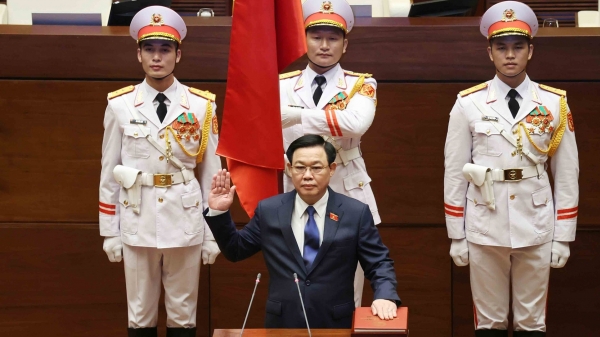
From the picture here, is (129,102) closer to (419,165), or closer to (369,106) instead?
(369,106)

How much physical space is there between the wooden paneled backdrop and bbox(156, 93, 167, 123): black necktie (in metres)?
0.70

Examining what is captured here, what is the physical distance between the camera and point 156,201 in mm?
3848

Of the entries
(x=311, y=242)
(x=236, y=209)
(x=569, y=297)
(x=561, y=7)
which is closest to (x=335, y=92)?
(x=311, y=242)

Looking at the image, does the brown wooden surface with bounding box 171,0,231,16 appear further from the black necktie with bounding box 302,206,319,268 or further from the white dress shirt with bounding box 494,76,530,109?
the black necktie with bounding box 302,206,319,268

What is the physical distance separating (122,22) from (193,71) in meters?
0.60

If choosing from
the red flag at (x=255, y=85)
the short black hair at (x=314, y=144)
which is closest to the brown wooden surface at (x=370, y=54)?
the red flag at (x=255, y=85)

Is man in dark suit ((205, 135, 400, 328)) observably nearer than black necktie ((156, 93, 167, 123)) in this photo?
Yes

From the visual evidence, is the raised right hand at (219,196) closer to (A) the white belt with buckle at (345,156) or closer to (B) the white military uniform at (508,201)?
(A) the white belt with buckle at (345,156)

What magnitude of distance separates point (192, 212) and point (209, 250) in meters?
0.18

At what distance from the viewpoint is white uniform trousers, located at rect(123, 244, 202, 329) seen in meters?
3.89

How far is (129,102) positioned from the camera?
12.7 ft

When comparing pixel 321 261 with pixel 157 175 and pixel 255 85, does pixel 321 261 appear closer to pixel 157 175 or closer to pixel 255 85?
pixel 255 85

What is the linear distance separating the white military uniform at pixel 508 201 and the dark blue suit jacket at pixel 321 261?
2.73 ft

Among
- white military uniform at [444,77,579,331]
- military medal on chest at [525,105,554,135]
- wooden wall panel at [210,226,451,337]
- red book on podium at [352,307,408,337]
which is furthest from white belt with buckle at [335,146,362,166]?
red book on podium at [352,307,408,337]
